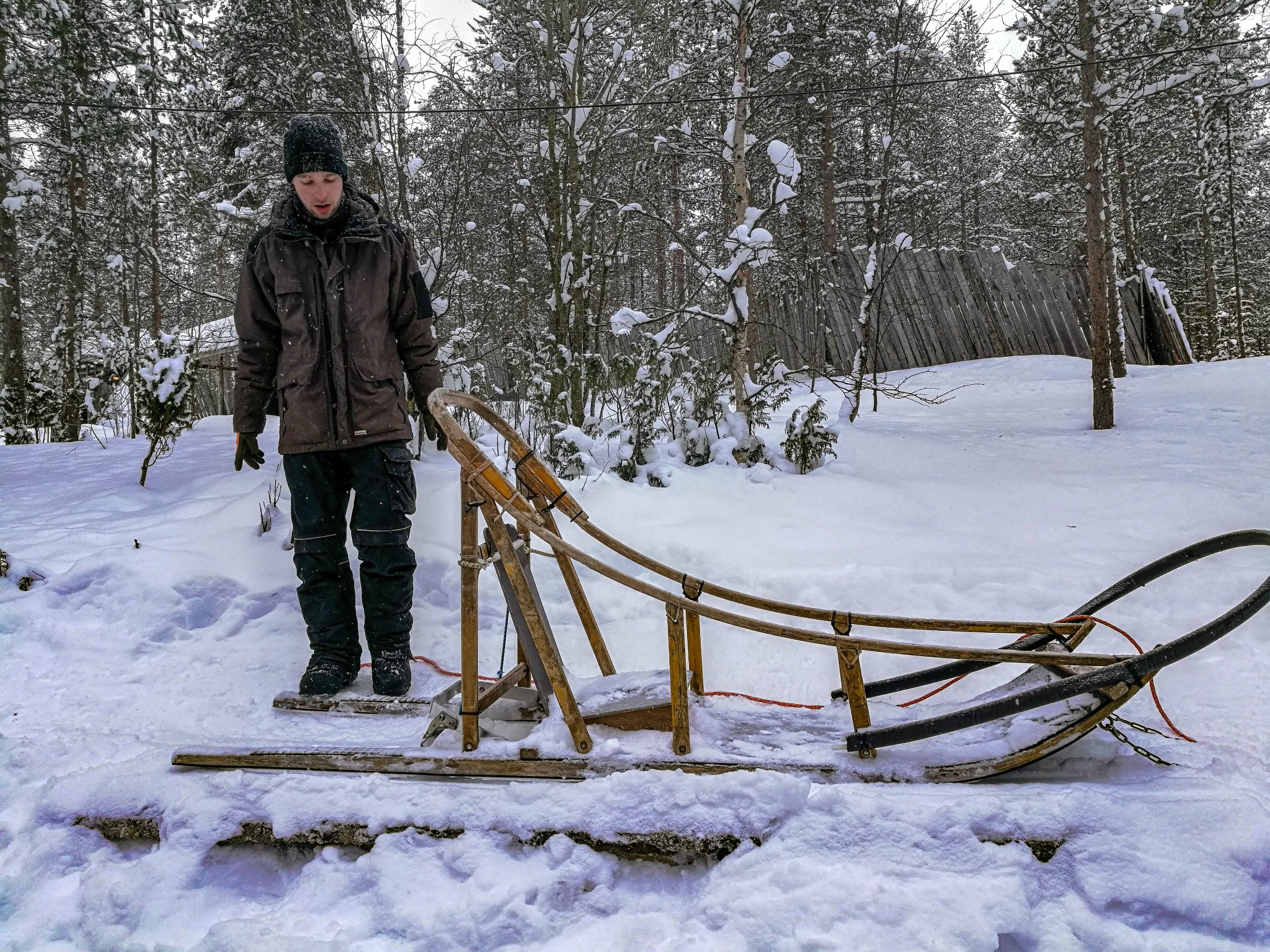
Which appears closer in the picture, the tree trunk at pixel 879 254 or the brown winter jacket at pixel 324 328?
the brown winter jacket at pixel 324 328

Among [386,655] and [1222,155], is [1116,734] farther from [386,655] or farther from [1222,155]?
[1222,155]

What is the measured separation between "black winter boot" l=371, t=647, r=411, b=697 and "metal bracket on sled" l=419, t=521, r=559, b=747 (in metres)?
0.53

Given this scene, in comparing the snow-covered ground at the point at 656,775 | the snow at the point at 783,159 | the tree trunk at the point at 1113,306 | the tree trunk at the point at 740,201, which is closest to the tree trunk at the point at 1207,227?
the tree trunk at the point at 1113,306

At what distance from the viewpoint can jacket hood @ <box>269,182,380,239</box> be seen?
2.69m

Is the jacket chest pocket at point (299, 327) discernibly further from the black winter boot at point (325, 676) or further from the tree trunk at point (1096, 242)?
the tree trunk at point (1096, 242)

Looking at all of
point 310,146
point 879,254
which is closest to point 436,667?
point 310,146

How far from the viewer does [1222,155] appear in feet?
58.7

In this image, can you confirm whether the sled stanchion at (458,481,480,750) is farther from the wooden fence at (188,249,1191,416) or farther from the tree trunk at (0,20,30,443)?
the wooden fence at (188,249,1191,416)

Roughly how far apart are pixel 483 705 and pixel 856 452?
490 cm

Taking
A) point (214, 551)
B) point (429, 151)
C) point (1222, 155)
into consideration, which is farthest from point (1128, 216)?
point (214, 551)

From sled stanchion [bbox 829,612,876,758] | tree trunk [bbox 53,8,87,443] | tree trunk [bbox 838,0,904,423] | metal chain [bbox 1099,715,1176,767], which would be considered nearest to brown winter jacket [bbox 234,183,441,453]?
sled stanchion [bbox 829,612,876,758]

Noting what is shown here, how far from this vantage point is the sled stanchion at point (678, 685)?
195 centimetres

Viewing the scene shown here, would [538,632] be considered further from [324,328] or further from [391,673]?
[324,328]

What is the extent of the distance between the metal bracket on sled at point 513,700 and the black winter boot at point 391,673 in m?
0.53
